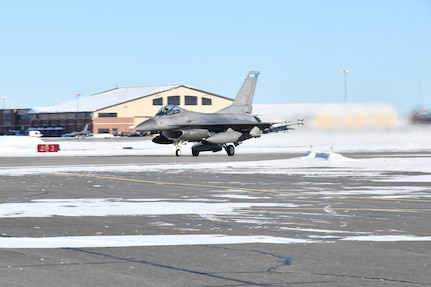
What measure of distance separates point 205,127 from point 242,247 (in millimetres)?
41276

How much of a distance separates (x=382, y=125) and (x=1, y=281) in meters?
48.0

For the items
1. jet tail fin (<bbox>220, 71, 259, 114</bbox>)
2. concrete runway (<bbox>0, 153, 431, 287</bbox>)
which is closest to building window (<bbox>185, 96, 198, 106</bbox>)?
jet tail fin (<bbox>220, 71, 259, 114</bbox>)

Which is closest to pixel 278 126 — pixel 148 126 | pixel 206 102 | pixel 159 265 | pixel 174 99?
pixel 148 126

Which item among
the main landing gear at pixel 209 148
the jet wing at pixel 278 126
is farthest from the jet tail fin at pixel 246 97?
the main landing gear at pixel 209 148

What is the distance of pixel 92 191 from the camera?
23531 mm

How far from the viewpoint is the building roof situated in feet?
522

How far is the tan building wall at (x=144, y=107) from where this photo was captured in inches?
6117

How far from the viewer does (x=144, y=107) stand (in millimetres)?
155125

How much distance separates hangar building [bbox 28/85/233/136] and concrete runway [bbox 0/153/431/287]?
12882 cm

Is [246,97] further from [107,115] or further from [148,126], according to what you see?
[107,115]

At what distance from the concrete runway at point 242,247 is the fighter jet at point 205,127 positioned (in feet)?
85.5

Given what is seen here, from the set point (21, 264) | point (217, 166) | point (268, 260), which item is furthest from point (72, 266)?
point (217, 166)

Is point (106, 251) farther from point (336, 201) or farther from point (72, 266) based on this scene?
point (336, 201)

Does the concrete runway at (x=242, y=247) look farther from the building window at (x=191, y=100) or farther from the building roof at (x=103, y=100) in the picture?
the building roof at (x=103, y=100)
